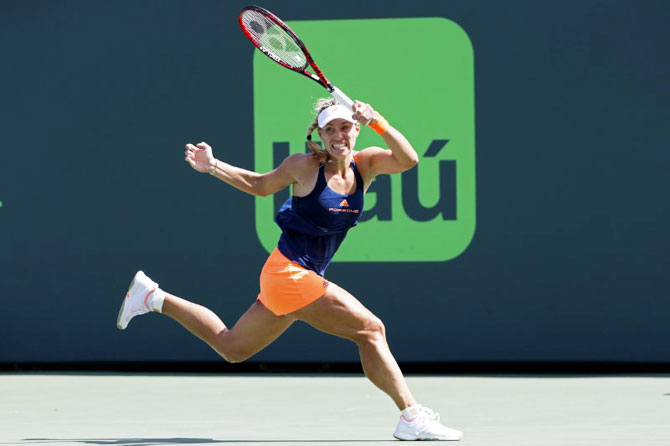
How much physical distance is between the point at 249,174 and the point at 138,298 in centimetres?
88

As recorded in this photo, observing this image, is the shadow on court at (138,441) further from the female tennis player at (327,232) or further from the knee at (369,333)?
the knee at (369,333)

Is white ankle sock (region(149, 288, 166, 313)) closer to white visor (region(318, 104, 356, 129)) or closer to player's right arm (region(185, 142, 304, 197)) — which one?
player's right arm (region(185, 142, 304, 197))

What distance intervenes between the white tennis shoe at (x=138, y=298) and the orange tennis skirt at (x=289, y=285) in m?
0.68

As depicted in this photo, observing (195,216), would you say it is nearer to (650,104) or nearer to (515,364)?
(515,364)

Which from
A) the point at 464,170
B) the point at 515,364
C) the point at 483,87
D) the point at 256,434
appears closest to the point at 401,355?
the point at 515,364

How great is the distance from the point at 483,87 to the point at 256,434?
10.1ft

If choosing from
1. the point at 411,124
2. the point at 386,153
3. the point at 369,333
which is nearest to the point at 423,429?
the point at 369,333

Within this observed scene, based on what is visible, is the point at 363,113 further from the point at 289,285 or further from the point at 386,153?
the point at 289,285

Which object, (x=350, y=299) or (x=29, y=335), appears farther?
(x=29, y=335)

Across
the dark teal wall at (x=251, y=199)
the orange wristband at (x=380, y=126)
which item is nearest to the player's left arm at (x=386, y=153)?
the orange wristband at (x=380, y=126)

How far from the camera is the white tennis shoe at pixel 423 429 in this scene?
16.2 feet

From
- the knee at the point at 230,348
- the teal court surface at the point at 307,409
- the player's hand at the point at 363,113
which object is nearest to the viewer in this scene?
the player's hand at the point at 363,113

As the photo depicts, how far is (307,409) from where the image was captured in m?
6.20

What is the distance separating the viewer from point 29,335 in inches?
310
